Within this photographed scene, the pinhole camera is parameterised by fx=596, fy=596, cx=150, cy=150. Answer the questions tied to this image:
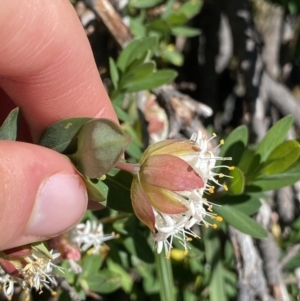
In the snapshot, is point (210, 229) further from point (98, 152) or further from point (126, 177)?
point (98, 152)

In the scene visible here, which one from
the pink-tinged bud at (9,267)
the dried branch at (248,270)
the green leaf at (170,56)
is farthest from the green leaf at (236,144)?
the green leaf at (170,56)

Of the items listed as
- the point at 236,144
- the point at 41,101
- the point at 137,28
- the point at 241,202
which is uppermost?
the point at 41,101

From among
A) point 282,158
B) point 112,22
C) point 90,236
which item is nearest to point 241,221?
point 282,158

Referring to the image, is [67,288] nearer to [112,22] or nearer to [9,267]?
[9,267]

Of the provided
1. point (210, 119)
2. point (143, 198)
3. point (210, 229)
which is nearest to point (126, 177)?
point (143, 198)

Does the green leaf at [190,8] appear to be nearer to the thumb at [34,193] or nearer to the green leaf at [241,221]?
the green leaf at [241,221]
